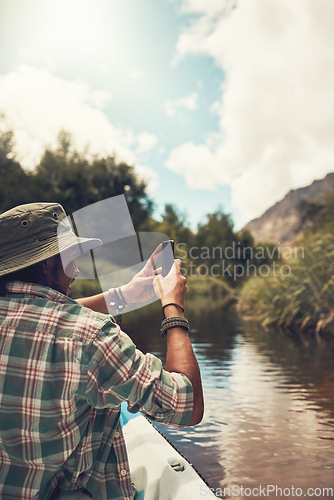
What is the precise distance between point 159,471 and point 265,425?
2.84 meters

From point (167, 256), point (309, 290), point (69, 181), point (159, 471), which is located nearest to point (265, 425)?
point (159, 471)

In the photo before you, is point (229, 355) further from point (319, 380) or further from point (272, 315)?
point (272, 315)

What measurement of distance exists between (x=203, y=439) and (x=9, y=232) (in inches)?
131

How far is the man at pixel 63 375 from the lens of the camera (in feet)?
3.60

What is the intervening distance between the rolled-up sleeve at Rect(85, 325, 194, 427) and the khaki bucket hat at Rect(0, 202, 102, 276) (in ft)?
0.89

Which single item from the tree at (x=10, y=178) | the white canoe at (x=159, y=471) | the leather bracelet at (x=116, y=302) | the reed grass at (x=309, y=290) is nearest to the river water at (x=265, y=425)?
the reed grass at (x=309, y=290)

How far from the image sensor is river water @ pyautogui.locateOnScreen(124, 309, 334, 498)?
318cm

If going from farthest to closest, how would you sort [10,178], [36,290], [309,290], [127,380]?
1. [10,178]
2. [309,290]
3. [36,290]
4. [127,380]

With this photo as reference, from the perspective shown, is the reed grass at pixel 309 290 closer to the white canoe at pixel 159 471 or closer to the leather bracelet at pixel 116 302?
the white canoe at pixel 159 471

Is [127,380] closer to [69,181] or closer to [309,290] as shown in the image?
[309,290]

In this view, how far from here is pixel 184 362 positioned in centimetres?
119

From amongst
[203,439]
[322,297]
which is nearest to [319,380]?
[203,439]

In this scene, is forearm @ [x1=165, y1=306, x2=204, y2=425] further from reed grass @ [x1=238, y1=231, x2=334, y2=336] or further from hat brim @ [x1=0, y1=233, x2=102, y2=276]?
reed grass @ [x1=238, y1=231, x2=334, y2=336]

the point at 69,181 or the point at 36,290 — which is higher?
the point at 69,181
